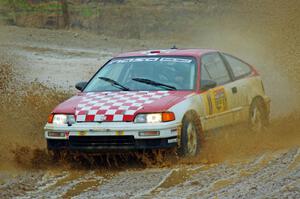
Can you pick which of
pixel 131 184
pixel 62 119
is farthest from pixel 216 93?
pixel 131 184

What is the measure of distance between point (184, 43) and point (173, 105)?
19.6 meters

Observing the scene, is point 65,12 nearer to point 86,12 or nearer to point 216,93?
point 86,12

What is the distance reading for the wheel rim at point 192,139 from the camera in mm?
9289

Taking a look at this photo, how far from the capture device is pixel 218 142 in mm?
10023

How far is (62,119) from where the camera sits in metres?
9.28

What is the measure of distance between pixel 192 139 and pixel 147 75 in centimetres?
119

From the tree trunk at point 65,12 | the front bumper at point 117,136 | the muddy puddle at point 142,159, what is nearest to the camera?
the muddy puddle at point 142,159

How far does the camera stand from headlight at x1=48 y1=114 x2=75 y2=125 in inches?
362

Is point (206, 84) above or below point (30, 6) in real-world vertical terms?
below

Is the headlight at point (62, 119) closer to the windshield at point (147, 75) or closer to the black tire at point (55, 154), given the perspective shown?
the black tire at point (55, 154)

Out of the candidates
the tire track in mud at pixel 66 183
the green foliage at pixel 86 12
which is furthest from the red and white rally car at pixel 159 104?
the green foliage at pixel 86 12

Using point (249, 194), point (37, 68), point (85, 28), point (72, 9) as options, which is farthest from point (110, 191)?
point (72, 9)

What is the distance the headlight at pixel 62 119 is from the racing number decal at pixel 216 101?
1717 millimetres

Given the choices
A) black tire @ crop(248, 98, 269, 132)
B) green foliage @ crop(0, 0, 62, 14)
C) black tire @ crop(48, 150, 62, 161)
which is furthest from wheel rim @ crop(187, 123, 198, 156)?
green foliage @ crop(0, 0, 62, 14)
